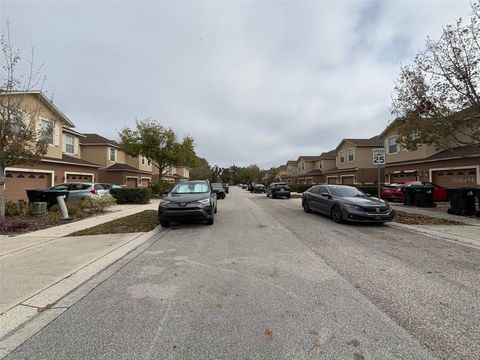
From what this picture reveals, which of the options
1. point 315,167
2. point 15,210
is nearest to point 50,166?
point 15,210

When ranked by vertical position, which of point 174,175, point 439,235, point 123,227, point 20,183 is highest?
point 174,175

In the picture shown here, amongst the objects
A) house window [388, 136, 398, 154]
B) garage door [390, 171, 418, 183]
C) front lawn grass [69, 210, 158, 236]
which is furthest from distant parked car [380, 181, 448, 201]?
front lawn grass [69, 210, 158, 236]

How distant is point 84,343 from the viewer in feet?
9.99

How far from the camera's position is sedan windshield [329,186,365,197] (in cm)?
1212

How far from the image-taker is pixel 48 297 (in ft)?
14.0

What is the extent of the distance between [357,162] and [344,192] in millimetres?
26655

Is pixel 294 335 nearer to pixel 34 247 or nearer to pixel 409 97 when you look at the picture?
pixel 34 247

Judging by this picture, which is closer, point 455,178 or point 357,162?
point 455,178

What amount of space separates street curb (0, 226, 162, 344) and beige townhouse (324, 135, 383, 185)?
3306 cm

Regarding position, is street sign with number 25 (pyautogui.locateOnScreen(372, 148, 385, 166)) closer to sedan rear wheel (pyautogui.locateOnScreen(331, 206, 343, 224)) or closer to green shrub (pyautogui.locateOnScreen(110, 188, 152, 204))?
sedan rear wheel (pyautogui.locateOnScreen(331, 206, 343, 224))

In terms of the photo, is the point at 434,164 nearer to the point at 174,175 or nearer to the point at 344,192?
the point at 344,192

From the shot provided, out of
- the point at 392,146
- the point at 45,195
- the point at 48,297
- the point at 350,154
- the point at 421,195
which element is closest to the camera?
the point at 48,297

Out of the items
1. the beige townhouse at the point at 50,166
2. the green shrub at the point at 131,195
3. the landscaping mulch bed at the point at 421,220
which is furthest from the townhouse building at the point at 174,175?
the landscaping mulch bed at the point at 421,220

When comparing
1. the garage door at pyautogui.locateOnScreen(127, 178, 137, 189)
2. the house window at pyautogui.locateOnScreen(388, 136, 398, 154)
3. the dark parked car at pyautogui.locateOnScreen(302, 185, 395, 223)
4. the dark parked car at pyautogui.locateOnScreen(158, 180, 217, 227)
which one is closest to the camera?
the dark parked car at pyautogui.locateOnScreen(158, 180, 217, 227)
